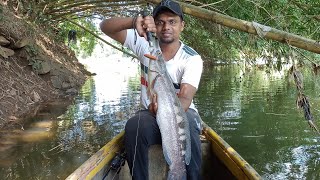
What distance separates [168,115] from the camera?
3.15m

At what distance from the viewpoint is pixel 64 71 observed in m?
15.4

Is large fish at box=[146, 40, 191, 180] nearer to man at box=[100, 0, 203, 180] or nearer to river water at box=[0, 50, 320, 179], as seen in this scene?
man at box=[100, 0, 203, 180]

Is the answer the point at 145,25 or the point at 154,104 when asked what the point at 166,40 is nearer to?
the point at 145,25

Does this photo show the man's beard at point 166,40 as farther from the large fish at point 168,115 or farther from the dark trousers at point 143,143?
the dark trousers at point 143,143

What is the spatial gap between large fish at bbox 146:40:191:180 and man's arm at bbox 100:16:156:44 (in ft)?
0.46

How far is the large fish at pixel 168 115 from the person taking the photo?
3.11 meters

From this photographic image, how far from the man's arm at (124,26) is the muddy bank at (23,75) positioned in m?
5.55

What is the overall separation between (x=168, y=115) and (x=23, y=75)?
977 cm

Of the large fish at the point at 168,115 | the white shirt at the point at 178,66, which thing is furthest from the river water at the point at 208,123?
the large fish at the point at 168,115

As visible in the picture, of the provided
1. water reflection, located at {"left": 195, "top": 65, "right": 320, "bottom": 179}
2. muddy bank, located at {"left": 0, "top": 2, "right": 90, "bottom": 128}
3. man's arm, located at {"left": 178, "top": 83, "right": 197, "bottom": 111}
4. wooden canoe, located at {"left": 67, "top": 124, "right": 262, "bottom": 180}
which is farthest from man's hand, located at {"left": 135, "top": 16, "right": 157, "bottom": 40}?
muddy bank, located at {"left": 0, "top": 2, "right": 90, "bottom": 128}

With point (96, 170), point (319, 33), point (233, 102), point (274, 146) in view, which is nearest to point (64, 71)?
point (233, 102)

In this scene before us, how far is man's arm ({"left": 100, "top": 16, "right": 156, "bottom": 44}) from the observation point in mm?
3182

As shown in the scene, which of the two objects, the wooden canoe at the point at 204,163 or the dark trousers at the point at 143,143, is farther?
the dark trousers at the point at 143,143

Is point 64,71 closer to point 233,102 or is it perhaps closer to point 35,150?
point 233,102
